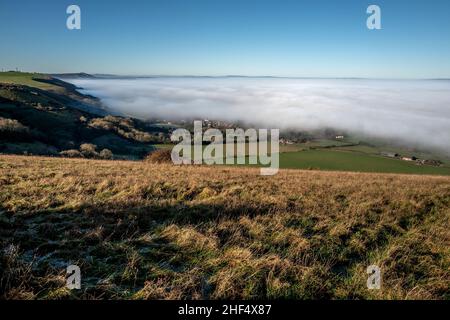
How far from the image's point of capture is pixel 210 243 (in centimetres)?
675

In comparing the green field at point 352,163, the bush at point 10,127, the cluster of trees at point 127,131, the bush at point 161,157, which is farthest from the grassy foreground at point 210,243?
the cluster of trees at point 127,131

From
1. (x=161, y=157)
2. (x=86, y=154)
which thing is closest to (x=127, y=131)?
Answer: (x=86, y=154)

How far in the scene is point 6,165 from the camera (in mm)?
16719

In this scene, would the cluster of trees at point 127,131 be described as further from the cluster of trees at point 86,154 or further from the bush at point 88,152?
the cluster of trees at point 86,154

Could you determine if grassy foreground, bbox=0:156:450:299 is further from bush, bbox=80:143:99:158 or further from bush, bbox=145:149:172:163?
bush, bbox=80:143:99:158

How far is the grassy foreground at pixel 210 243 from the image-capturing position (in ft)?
17.2

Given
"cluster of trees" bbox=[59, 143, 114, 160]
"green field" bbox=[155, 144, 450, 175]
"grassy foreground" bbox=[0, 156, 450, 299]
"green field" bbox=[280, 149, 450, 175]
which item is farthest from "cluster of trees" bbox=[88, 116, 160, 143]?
"grassy foreground" bbox=[0, 156, 450, 299]

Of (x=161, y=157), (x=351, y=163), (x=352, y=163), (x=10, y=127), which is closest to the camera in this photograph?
(x=161, y=157)

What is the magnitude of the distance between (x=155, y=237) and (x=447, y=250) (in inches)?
280

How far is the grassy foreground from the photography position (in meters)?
5.24

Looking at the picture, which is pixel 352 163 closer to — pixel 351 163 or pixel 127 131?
pixel 351 163
